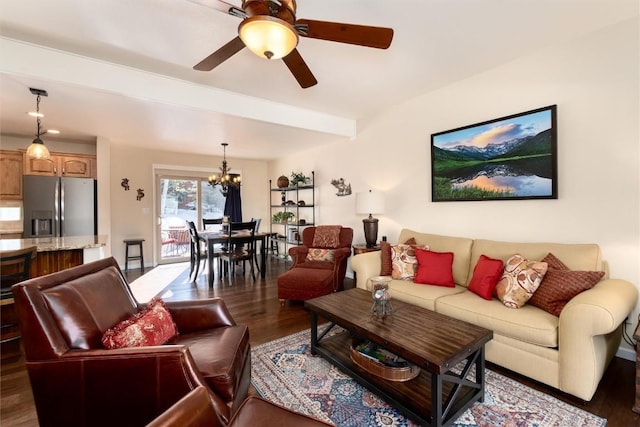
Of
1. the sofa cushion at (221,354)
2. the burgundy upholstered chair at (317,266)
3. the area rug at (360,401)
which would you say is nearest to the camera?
the sofa cushion at (221,354)

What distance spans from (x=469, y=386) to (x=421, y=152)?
2.71m

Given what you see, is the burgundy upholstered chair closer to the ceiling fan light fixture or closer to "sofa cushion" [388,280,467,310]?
"sofa cushion" [388,280,467,310]

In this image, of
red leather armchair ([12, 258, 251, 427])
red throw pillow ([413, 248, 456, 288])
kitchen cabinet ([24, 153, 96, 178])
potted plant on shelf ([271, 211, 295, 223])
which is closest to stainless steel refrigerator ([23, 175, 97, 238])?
kitchen cabinet ([24, 153, 96, 178])

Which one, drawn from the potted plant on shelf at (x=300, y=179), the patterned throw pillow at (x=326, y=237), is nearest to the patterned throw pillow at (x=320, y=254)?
the patterned throw pillow at (x=326, y=237)

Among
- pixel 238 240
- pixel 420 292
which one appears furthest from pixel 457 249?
pixel 238 240

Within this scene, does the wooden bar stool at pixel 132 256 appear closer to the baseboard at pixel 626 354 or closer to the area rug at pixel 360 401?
the area rug at pixel 360 401

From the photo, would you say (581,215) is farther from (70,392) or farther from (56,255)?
(56,255)

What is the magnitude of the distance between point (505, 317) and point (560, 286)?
445mm

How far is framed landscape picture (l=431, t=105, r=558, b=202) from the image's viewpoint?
8.54ft

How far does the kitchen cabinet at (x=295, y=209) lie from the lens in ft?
19.5

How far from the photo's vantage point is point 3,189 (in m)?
4.38

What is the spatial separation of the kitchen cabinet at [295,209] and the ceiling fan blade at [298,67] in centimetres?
349

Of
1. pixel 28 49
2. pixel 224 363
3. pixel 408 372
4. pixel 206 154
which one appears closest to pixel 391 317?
pixel 408 372

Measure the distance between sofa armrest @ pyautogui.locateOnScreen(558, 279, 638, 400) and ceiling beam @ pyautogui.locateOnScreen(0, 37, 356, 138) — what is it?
3.52 metres
